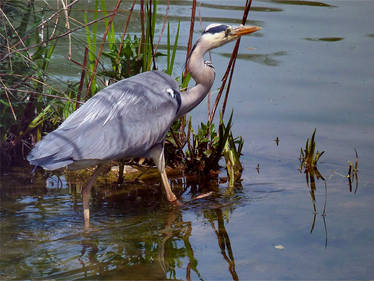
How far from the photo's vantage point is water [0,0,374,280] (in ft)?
11.5

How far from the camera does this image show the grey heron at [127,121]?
398 centimetres

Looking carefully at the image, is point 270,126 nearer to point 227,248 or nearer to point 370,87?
point 370,87

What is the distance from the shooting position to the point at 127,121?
4289 mm

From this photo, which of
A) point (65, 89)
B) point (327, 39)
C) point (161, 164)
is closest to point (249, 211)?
point (161, 164)

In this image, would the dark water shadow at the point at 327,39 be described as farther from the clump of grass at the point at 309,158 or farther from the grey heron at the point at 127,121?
the grey heron at the point at 127,121

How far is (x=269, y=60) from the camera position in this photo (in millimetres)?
7191

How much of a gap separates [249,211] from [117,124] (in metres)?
1.02

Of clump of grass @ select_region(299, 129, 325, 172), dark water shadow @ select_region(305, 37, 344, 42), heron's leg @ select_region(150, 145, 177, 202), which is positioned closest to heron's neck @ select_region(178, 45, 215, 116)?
heron's leg @ select_region(150, 145, 177, 202)

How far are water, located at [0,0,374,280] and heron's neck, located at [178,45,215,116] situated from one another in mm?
591

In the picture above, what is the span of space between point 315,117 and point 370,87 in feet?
2.93

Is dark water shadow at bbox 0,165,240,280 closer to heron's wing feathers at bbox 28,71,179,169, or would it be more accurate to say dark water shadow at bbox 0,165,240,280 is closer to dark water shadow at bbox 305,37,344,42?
heron's wing feathers at bbox 28,71,179,169

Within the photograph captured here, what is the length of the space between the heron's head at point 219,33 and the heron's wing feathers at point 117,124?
1.26 feet

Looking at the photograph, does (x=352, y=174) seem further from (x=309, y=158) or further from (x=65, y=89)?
(x=65, y=89)

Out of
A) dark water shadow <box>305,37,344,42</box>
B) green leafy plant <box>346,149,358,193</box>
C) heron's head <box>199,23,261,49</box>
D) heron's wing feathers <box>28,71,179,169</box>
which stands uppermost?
heron's head <box>199,23,261,49</box>
